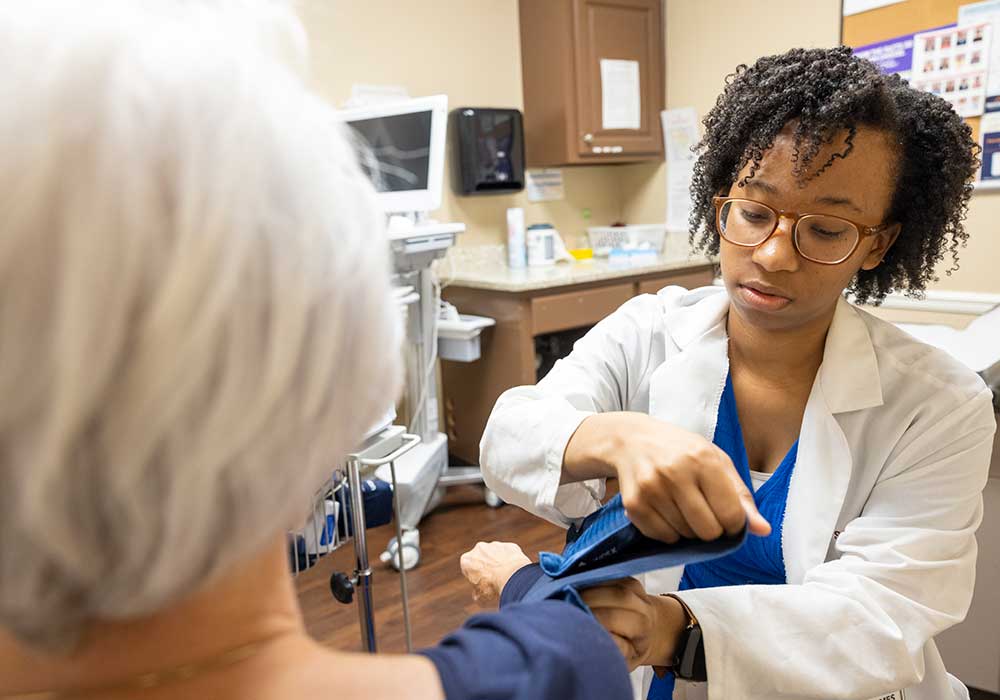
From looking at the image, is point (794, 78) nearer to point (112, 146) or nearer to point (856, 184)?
point (856, 184)

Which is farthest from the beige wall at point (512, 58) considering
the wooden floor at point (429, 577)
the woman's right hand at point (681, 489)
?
the woman's right hand at point (681, 489)

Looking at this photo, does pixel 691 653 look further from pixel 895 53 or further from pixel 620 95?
pixel 620 95

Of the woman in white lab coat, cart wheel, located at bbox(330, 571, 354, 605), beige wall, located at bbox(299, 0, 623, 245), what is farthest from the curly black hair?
beige wall, located at bbox(299, 0, 623, 245)

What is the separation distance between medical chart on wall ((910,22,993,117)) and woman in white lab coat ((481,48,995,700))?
2.15m

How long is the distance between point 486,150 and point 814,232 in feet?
8.61

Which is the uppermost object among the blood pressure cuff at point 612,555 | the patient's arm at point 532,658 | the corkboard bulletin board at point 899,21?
the corkboard bulletin board at point 899,21

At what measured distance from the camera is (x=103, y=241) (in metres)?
0.33

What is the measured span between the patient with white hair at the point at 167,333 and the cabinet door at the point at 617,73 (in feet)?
10.8

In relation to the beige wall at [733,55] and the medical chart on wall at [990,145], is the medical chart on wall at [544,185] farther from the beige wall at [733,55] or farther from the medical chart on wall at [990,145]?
the medical chart on wall at [990,145]

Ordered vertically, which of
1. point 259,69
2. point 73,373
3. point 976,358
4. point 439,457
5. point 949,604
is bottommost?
point 439,457

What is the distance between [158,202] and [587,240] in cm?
388

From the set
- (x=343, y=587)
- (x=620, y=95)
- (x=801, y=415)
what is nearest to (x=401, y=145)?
(x=620, y=95)

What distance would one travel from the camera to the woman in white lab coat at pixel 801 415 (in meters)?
0.84

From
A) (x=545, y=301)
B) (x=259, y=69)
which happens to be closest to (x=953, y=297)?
(x=545, y=301)
